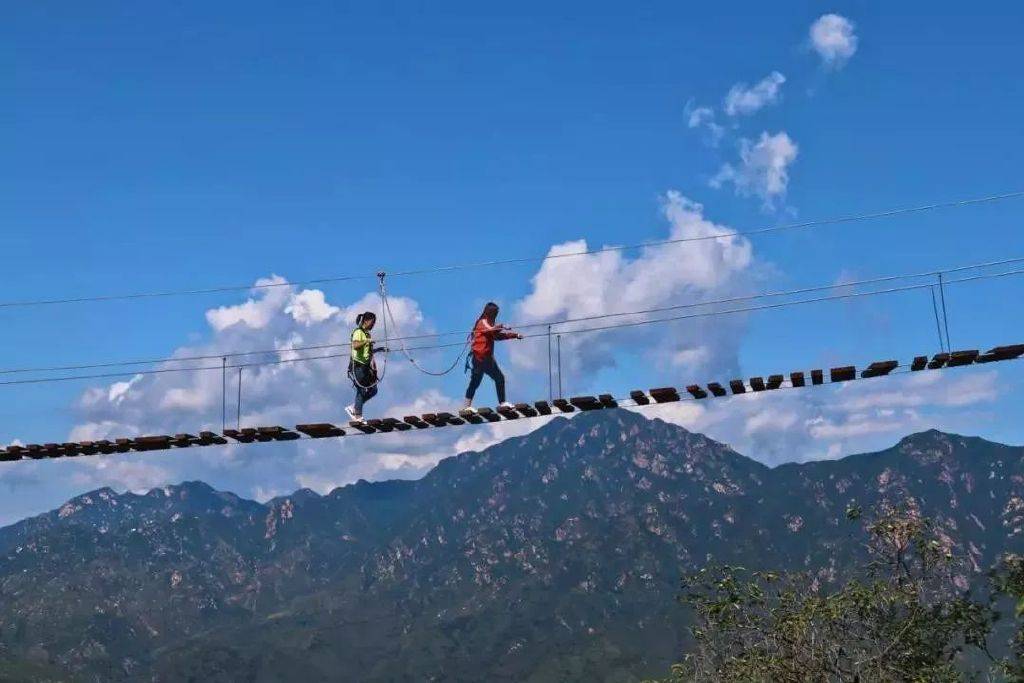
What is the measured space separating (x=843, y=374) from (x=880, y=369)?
0.79 meters

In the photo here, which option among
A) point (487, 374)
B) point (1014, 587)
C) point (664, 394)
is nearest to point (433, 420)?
point (487, 374)

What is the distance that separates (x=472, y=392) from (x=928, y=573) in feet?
92.1

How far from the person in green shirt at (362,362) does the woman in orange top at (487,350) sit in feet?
8.95

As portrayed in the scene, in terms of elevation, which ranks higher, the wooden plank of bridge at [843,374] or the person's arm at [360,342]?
the person's arm at [360,342]

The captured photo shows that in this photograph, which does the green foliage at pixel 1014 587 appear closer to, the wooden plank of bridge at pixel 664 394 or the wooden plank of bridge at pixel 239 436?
the wooden plank of bridge at pixel 664 394

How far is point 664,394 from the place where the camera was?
24922 mm

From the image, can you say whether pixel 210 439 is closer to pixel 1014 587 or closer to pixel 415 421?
pixel 415 421

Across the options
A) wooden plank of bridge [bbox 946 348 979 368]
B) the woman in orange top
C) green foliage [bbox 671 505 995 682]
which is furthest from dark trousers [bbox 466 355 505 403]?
green foliage [bbox 671 505 995 682]

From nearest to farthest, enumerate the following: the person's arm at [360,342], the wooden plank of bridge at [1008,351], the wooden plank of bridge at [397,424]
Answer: the wooden plank of bridge at [1008,351]
the wooden plank of bridge at [397,424]
the person's arm at [360,342]

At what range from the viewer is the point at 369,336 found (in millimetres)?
29828

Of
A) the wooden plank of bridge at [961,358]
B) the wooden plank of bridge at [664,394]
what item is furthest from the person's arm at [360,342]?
the wooden plank of bridge at [961,358]

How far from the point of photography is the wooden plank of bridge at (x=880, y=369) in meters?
24.1

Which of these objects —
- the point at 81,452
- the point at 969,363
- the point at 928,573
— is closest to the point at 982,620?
the point at 928,573

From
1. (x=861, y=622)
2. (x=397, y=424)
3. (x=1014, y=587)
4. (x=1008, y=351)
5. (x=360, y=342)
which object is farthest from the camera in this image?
(x=861, y=622)
